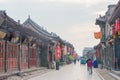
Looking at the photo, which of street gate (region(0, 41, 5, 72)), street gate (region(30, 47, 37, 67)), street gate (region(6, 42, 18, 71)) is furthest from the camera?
street gate (region(30, 47, 37, 67))

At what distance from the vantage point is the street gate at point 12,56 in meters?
36.2

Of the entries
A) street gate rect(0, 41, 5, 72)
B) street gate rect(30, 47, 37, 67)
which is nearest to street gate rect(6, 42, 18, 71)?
street gate rect(0, 41, 5, 72)

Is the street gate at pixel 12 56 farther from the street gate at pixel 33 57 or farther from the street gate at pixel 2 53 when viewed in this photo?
the street gate at pixel 33 57

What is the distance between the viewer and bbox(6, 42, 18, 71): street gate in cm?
3625

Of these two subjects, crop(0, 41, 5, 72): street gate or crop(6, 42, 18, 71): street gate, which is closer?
crop(0, 41, 5, 72): street gate

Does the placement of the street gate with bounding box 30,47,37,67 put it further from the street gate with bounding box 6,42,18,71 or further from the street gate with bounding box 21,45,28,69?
the street gate with bounding box 6,42,18,71

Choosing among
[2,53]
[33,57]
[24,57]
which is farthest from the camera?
[33,57]

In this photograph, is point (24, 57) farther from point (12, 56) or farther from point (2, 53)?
point (2, 53)

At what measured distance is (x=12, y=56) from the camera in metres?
37.7

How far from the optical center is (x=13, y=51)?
38.2m

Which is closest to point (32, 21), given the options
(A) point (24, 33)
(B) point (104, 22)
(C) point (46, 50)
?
(C) point (46, 50)

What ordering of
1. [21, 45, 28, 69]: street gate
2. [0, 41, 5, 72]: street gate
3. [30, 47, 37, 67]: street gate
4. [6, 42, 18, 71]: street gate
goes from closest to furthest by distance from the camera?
1. [0, 41, 5, 72]: street gate
2. [6, 42, 18, 71]: street gate
3. [21, 45, 28, 69]: street gate
4. [30, 47, 37, 67]: street gate

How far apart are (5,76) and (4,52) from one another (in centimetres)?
514

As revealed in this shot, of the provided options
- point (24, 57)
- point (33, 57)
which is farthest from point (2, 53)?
point (33, 57)
